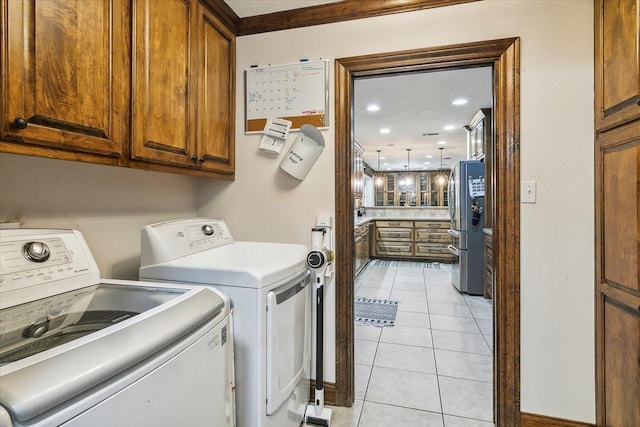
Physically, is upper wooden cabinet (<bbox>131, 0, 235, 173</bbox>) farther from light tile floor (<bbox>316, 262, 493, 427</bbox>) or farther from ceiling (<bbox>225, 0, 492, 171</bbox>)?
light tile floor (<bbox>316, 262, 493, 427</bbox>)

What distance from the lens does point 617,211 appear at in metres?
1.35

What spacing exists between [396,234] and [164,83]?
5.52 m

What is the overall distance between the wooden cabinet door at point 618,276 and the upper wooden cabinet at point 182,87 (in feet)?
6.40

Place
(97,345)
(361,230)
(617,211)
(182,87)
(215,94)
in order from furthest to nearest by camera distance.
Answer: (361,230) → (215,94) → (182,87) → (617,211) → (97,345)

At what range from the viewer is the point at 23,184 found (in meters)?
1.23

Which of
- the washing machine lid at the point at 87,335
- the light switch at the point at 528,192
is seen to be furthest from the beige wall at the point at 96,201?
the light switch at the point at 528,192

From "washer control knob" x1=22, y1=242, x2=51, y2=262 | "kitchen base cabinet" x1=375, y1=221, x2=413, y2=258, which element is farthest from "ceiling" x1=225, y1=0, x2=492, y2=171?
"kitchen base cabinet" x1=375, y1=221, x2=413, y2=258

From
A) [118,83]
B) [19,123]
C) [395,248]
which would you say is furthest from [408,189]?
[19,123]

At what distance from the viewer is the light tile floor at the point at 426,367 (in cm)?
179

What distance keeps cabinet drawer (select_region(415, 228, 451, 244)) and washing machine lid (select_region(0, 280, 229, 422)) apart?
5666 mm

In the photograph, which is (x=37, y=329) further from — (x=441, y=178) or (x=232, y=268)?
(x=441, y=178)

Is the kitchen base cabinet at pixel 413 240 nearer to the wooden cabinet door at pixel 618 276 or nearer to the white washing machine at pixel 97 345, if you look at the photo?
the wooden cabinet door at pixel 618 276

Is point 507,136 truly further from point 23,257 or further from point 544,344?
point 23,257

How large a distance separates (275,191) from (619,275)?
174 centimetres
